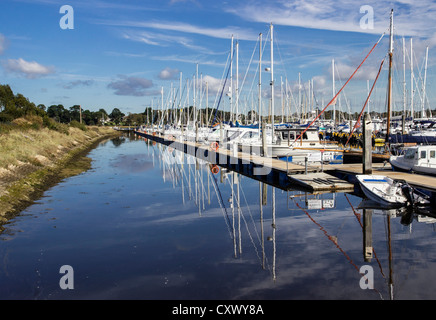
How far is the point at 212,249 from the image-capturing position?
1186cm

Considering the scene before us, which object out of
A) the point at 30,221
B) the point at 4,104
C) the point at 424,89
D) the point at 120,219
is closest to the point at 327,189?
the point at 120,219

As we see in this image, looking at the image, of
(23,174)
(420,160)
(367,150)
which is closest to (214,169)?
(23,174)

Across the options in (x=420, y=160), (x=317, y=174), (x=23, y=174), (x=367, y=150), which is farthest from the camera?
(x=23, y=174)

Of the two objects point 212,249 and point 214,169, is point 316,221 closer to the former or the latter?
point 212,249

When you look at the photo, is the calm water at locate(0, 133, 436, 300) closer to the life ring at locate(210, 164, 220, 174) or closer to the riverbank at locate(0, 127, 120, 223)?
the riverbank at locate(0, 127, 120, 223)

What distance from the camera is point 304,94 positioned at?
72.8 meters

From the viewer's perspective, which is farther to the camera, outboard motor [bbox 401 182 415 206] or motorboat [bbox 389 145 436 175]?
motorboat [bbox 389 145 436 175]

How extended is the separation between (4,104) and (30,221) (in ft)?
159

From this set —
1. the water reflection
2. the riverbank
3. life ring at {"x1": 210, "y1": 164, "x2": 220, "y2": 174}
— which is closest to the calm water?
the water reflection

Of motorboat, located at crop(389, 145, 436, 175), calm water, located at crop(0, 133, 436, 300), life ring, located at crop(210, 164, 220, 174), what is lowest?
calm water, located at crop(0, 133, 436, 300)

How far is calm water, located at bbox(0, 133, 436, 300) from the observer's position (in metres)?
9.04

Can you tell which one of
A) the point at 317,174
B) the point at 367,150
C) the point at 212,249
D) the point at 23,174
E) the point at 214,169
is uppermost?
the point at 367,150

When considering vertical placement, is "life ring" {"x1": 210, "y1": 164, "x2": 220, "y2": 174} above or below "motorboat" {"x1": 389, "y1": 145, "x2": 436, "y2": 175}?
below

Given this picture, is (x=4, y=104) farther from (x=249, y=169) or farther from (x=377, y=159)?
(x=377, y=159)
